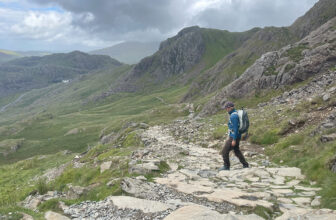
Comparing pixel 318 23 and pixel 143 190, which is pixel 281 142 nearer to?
pixel 143 190

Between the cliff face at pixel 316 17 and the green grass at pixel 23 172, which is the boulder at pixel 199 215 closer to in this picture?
the green grass at pixel 23 172

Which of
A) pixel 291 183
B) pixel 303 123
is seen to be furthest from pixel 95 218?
pixel 303 123

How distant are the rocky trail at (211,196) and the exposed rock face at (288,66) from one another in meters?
44.1

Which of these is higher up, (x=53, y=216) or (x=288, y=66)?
(x=288, y=66)

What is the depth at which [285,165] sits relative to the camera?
17.3 metres

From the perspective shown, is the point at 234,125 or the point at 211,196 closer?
the point at 211,196

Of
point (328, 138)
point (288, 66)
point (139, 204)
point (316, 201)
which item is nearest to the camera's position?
point (316, 201)

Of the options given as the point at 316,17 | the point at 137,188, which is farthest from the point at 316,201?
the point at 316,17

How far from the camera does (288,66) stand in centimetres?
6066

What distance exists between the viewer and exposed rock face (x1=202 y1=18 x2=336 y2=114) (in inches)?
2166

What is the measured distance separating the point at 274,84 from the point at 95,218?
5761 cm

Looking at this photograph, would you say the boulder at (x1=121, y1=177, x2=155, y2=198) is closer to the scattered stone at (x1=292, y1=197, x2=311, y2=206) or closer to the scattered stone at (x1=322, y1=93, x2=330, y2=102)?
the scattered stone at (x1=292, y1=197, x2=311, y2=206)

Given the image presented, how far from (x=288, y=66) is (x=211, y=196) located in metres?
56.9

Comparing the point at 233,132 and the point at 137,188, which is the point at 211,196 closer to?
the point at 137,188
